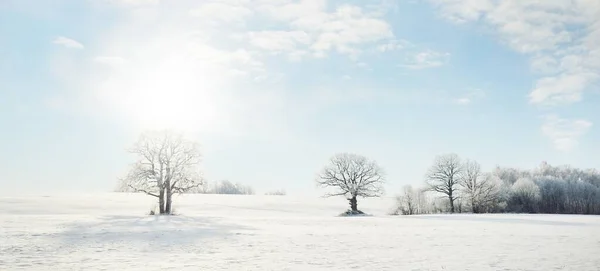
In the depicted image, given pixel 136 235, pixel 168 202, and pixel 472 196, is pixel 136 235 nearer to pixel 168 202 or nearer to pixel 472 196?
pixel 168 202

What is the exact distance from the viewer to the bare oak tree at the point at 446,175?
90062 mm

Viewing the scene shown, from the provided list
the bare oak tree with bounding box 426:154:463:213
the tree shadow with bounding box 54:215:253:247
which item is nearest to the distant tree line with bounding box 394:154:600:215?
the bare oak tree with bounding box 426:154:463:213

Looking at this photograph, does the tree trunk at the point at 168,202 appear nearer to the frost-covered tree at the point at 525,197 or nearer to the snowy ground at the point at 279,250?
the snowy ground at the point at 279,250

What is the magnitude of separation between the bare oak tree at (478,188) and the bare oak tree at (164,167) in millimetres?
57808

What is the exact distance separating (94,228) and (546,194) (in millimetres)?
101468

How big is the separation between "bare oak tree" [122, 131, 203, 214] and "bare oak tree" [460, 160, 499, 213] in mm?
57808

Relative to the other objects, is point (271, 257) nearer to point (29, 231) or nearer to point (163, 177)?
point (29, 231)

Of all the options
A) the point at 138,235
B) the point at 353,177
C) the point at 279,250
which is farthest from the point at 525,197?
the point at 138,235

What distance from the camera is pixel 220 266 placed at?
64.8 feet

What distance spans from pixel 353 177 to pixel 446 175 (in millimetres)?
21954

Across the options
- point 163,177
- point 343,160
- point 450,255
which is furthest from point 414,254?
point 343,160

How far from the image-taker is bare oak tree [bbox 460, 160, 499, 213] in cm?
8756

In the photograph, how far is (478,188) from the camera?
89.4 metres

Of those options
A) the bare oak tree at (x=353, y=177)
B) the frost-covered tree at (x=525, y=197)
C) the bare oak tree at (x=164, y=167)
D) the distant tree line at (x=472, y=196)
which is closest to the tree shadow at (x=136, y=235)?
the bare oak tree at (x=164, y=167)
